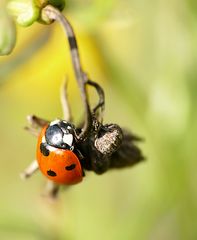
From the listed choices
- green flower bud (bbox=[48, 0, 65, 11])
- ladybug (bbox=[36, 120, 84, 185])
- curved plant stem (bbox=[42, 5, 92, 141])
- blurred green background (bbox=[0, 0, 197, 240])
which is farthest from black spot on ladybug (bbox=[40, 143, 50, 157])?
blurred green background (bbox=[0, 0, 197, 240])

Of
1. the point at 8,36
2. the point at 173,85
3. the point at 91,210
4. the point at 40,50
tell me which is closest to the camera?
the point at 8,36

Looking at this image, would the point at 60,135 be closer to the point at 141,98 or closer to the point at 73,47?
the point at 73,47

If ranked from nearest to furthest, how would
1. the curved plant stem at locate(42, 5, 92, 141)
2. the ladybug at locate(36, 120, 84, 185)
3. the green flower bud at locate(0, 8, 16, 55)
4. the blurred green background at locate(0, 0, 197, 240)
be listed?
1. the curved plant stem at locate(42, 5, 92, 141)
2. the green flower bud at locate(0, 8, 16, 55)
3. the ladybug at locate(36, 120, 84, 185)
4. the blurred green background at locate(0, 0, 197, 240)

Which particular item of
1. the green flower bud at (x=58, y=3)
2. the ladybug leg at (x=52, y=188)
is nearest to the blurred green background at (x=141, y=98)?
the ladybug leg at (x=52, y=188)

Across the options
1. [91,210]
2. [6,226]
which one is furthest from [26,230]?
[91,210]

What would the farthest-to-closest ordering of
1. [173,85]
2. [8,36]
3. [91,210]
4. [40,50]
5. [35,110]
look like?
[35,110], [91,210], [40,50], [173,85], [8,36]

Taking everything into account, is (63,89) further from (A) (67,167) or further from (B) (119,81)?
(B) (119,81)

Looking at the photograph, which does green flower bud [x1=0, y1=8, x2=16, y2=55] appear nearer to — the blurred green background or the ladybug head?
the ladybug head

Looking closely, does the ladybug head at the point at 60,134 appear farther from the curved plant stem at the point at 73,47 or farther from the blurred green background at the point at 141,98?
the blurred green background at the point at 141,98
